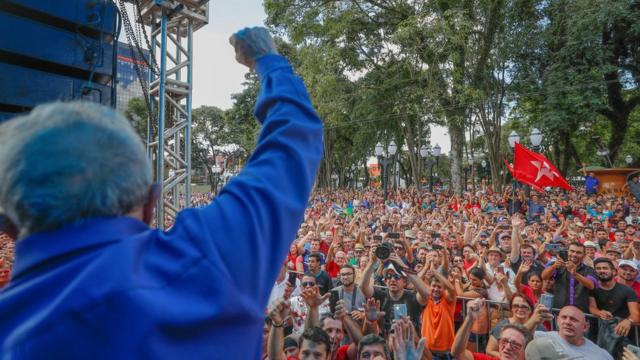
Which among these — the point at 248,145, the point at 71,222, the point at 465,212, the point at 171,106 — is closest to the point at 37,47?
the point at 171,106

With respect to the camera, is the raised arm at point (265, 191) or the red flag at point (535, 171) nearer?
the raised arm at point (265, 191)

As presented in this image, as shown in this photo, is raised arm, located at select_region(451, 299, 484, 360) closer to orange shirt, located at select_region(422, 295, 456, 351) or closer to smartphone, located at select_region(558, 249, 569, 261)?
orange shirt, located at select_region(422, 295, 456, 351)

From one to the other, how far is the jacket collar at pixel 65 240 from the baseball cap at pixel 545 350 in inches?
169

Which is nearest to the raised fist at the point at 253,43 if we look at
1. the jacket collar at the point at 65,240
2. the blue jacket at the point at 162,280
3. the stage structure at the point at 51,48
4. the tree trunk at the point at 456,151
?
the blue jacket at the point at 162,280

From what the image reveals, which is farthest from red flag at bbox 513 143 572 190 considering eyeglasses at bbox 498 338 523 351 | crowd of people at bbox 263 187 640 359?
eyeglasses at bbox 498 338 523 351

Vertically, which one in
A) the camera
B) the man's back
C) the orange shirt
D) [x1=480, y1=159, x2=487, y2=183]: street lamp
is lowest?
the orange shirt

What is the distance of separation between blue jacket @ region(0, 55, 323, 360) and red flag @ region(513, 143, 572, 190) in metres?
12.4

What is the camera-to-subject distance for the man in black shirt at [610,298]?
18.0ft

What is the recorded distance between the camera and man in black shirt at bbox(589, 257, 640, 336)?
5.49 meters

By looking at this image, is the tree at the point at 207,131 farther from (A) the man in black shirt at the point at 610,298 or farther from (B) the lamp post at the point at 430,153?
(A) the man in black shirt at the point at 610,298

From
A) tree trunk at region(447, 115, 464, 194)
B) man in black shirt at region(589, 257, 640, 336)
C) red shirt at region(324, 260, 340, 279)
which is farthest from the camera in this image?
tree trunk at region(447, 115, 464, 194)

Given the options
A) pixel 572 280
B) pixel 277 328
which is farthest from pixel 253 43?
pixel 572 280

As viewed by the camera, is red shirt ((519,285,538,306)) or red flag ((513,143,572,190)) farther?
red flag ((513,143,572,190))

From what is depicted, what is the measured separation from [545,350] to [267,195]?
4.19 m
